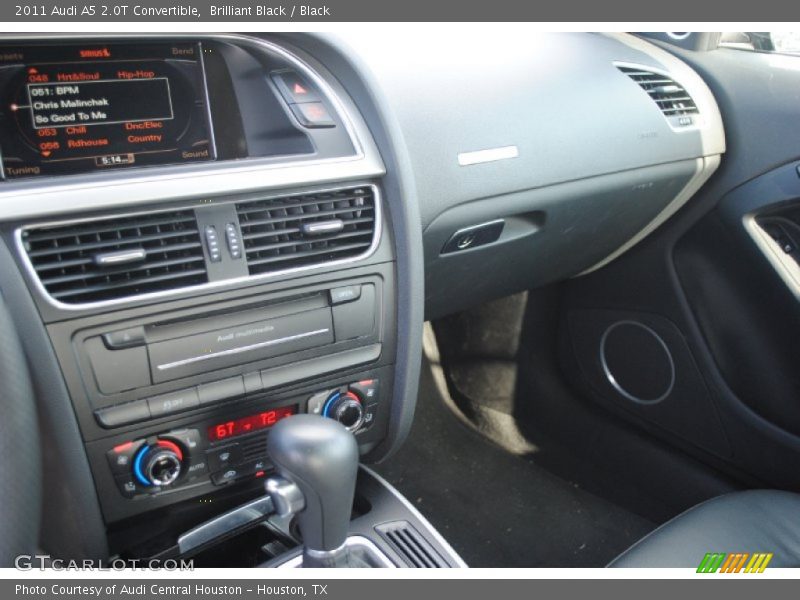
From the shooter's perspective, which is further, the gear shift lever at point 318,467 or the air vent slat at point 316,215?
the air vent slat at point 316,215

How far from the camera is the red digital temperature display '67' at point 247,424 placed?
127 centimetres

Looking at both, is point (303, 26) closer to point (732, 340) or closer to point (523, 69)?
point (523, 69)

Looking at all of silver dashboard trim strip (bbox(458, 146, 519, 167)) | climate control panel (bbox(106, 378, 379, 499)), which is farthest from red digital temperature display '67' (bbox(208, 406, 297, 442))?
silver dashboard trim strip (bbox(458, 146, 519, 167))

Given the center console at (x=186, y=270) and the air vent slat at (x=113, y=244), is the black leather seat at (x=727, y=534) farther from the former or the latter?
the air vent slat at (x=113, y=244)

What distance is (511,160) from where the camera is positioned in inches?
64.1

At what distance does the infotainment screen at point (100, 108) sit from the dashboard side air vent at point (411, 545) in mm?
699

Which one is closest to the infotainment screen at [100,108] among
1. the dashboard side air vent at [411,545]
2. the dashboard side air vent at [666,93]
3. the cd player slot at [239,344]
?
the cd player slot at [239,344]

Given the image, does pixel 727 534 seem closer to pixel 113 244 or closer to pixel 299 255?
pixel 299 255

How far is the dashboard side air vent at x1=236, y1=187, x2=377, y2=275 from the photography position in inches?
47.9

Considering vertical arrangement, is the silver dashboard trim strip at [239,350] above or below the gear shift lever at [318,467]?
above

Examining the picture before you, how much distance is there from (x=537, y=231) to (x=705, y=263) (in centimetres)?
51

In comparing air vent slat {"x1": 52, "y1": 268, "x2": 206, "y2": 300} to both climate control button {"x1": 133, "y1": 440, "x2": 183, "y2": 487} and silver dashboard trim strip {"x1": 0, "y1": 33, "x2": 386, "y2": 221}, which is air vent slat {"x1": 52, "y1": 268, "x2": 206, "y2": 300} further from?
climate control button {"x1": 133, "y1": 440, "x2": 183, "y2": 487}

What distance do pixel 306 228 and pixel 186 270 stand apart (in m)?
0.20

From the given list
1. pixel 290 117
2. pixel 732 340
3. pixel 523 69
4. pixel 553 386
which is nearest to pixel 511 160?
pixel 523 69
